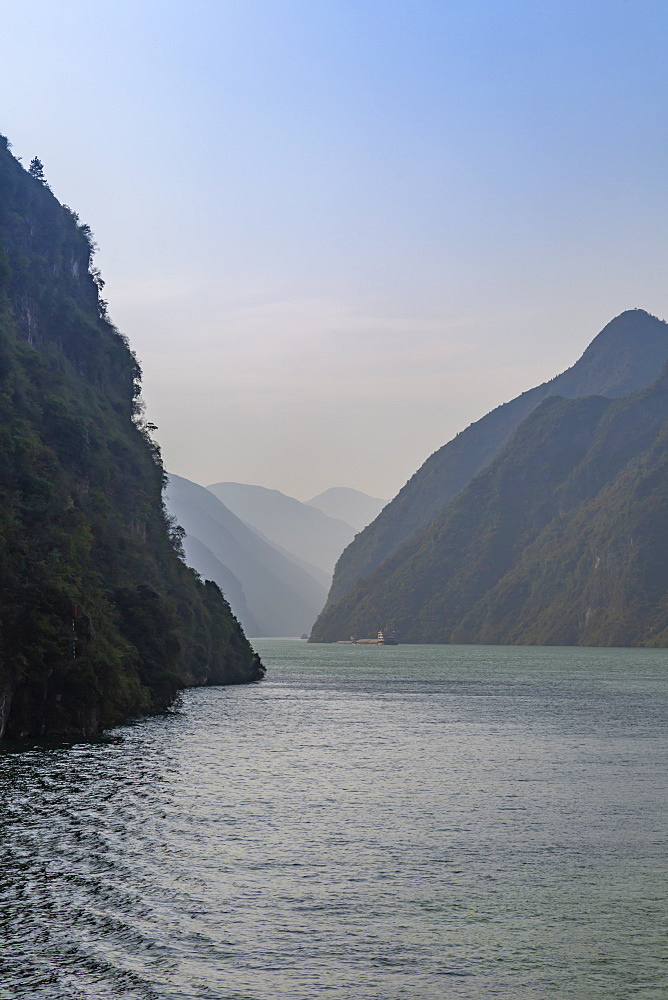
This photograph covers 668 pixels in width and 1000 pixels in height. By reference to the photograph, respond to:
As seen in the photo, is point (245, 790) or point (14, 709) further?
point (14, 709)

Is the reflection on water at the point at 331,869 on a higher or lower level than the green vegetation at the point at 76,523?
lower

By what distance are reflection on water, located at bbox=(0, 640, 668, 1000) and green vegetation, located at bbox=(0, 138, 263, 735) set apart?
21.7 ft

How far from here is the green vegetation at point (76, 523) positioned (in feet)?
A: 216

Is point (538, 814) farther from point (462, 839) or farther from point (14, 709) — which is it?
point (14, 709)

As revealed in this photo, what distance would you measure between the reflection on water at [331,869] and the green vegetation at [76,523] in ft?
21.7

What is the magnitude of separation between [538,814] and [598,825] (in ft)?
9.72

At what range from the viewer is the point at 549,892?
29.6 m

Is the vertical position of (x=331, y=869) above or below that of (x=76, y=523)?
below

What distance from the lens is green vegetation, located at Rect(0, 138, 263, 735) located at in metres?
65.9

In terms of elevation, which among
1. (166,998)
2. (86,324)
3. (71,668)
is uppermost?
(86,324)

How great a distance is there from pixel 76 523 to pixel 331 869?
63509 millimetres

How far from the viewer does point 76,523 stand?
9031cm

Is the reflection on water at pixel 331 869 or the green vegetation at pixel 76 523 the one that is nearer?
the reflection on water at pixel 331 869

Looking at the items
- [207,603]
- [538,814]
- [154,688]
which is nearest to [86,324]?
[207,603]
